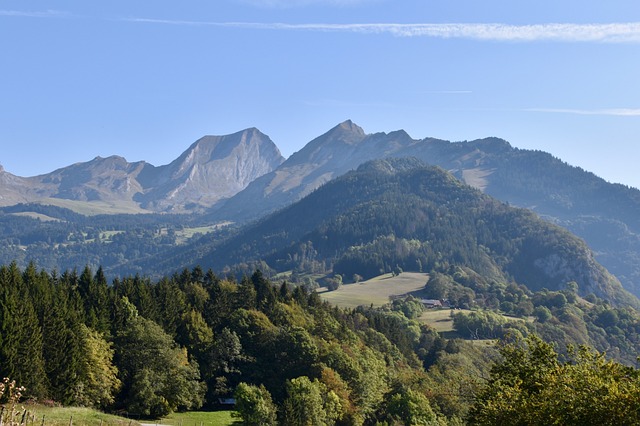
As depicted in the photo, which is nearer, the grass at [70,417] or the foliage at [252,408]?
the grass at [70,417]

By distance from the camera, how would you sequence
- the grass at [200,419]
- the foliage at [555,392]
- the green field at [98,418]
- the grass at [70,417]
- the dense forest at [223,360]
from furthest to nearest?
the grass at [200,419] → the grass at [70,417] → the green field at [98,418] → the dense forest at [223,360] → the foliage at [555,392]

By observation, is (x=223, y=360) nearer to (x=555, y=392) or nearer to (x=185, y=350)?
(x=185, y=350)

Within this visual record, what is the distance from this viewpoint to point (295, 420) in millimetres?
77562

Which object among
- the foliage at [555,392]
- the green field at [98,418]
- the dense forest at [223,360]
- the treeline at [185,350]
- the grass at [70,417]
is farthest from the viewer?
the treeline at [185,350]

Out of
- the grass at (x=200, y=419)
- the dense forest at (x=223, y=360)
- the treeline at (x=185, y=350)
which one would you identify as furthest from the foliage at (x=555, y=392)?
the grass at (x=200, y=419)

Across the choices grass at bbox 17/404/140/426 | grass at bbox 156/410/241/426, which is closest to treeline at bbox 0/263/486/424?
grass at bbox 156/410/241/426

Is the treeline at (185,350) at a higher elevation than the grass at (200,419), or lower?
higher

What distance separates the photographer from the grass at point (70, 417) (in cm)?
5216

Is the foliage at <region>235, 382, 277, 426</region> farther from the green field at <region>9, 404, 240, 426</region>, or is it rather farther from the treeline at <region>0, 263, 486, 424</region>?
the green field at <region>9, 404, 240, 426</region>

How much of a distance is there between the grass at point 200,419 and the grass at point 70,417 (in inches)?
492

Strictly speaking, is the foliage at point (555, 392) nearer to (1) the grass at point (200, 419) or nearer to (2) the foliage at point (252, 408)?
(2) the foliage at point (252, 408)

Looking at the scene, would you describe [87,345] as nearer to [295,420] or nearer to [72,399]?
[72,399]

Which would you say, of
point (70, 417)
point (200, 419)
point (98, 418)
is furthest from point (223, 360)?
point (70, 417)

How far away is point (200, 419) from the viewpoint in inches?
3056
